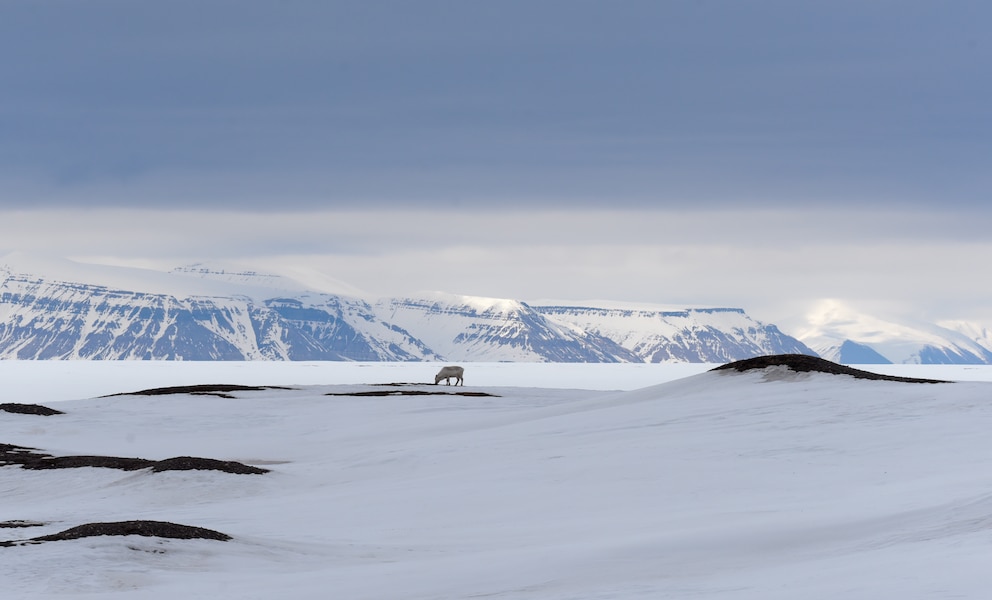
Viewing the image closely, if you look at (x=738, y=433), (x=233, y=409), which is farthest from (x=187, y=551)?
(x=233, y=409)

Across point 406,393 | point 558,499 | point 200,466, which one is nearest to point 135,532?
point 558,499

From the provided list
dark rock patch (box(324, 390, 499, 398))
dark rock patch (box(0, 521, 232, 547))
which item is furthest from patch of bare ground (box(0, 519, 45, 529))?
dark rock patch (box(324, 390, 499, 398))

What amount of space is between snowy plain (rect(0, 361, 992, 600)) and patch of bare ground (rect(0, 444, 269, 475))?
0.61 meters

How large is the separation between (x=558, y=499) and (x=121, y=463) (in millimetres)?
14038

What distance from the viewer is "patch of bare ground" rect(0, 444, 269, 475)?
108ft

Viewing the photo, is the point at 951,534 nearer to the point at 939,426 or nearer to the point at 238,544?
the point at 238,544

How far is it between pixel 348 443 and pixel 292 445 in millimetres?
2107

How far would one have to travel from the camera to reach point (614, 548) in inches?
762

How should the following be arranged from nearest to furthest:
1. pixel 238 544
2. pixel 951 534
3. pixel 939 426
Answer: pixel 951 534, pixel 238 544, pixel 939 426

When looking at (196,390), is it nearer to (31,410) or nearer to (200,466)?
(31,410)

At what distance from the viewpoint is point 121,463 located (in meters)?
35.1

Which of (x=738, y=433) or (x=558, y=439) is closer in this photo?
(x=738, y=433)

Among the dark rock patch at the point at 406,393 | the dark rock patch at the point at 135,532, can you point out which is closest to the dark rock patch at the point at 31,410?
the dark rock patch at the point at 406,393

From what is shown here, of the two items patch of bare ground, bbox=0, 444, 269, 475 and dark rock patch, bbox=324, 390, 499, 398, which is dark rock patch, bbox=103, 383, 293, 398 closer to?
dark rock patch, bbox=324, 390, 499, 398
